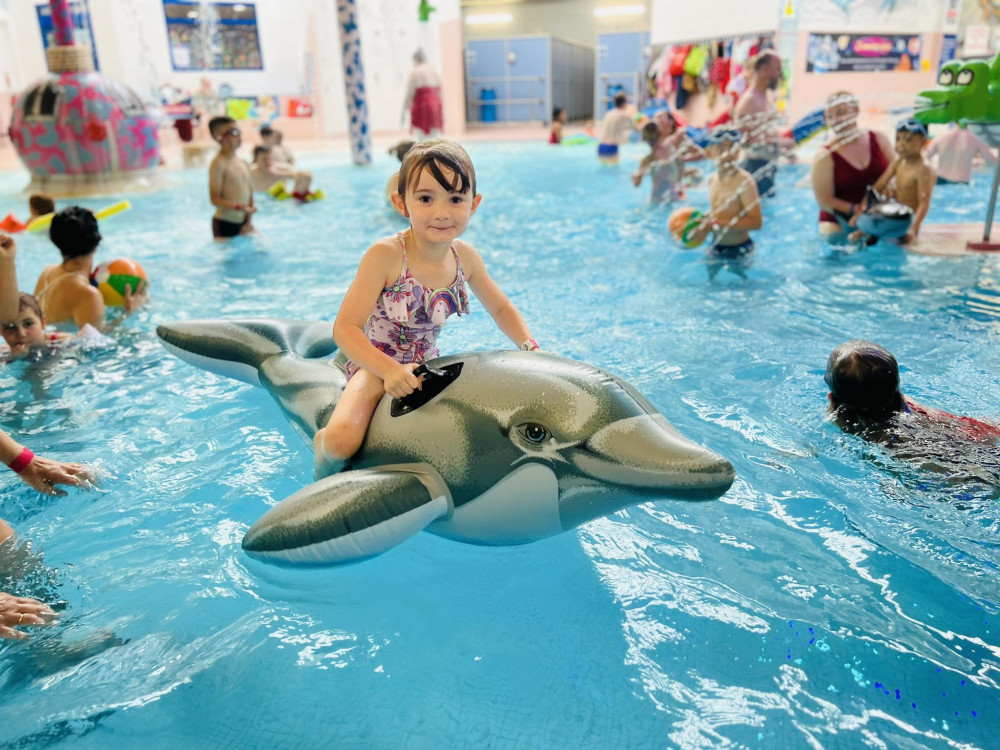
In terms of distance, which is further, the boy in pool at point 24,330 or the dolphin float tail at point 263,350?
the boy in pool at point 24,330

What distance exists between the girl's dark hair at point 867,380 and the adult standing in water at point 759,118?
5801 mm

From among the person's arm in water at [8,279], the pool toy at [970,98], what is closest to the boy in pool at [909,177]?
the pool toy at [970,98]

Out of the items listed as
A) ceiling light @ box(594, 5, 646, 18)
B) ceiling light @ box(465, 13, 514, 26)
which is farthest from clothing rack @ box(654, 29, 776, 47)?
ceiling light @ box(465, 13, 514, 26)

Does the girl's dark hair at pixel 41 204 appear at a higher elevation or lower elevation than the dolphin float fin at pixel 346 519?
higher

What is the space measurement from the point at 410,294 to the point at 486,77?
76.8ft

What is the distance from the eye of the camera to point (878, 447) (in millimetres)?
2869

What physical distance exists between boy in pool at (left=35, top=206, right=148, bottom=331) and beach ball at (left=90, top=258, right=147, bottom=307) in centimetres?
33

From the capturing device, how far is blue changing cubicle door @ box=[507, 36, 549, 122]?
2305 cm

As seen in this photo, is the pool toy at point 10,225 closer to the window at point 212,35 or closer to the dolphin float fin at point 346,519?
the dolphin float fin at point 346,519

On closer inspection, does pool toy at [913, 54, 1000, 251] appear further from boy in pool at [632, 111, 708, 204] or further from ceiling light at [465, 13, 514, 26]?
ceiling light at [465, 13, 514, 26]

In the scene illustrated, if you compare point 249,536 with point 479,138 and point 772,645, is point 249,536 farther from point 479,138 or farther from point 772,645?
point 479,138

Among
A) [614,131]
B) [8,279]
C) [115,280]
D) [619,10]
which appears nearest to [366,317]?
[8,279]

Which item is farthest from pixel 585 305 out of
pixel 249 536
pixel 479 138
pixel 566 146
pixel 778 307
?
pixel 479 138

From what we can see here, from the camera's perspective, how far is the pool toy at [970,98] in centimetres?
552
